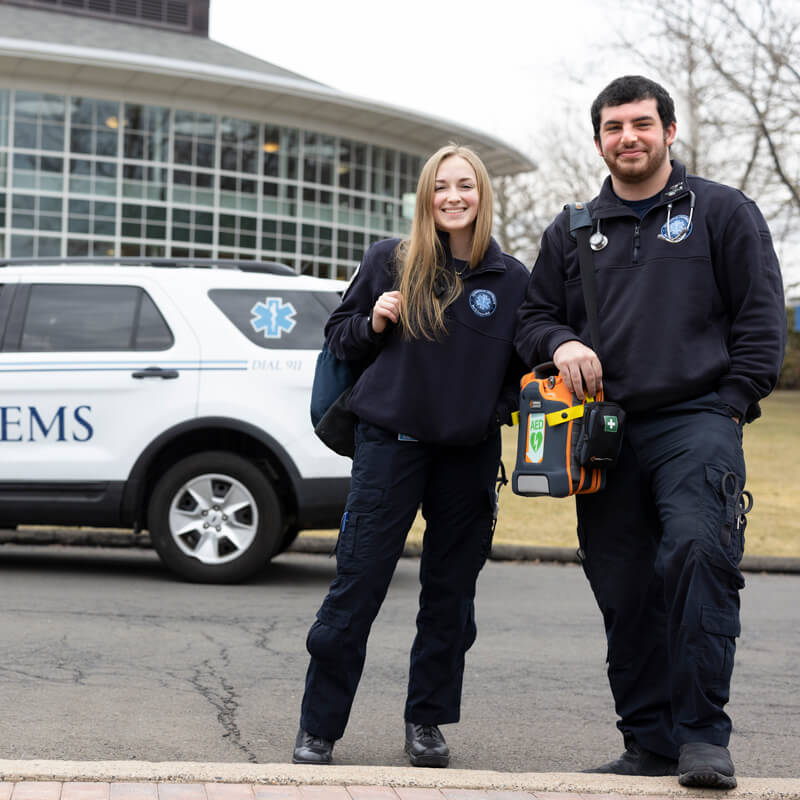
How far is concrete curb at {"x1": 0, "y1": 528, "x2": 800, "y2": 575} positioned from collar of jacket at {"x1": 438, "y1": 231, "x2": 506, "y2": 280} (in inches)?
225

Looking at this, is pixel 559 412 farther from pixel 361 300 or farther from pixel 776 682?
pixel 776 682

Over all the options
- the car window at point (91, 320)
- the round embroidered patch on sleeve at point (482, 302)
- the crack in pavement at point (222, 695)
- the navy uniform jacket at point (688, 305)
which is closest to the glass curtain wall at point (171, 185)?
the car window at point (91, 320)

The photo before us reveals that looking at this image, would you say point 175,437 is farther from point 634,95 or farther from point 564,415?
point 634,95

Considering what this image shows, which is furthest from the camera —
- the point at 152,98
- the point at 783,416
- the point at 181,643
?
the point at 152,98

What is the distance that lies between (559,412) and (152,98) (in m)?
45.7

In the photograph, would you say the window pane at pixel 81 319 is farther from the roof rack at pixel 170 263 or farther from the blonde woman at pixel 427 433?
the blonde woman at pixel 427 433

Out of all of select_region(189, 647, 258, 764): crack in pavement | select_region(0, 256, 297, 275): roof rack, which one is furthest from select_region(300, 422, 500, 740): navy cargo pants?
select_region(0, 256, 297, 275): roof rack

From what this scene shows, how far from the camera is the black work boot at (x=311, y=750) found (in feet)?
12.9

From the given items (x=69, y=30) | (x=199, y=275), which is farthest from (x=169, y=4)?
(x=199, y=275)

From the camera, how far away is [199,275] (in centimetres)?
838

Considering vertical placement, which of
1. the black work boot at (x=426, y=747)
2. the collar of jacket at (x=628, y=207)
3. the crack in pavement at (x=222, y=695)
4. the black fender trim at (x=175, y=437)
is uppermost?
the collar of jacket at (x=628, y=207)

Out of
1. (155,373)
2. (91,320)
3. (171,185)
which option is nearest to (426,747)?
(155,373)

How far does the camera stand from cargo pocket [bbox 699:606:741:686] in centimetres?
358

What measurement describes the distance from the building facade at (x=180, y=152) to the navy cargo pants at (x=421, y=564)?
4232 cm
